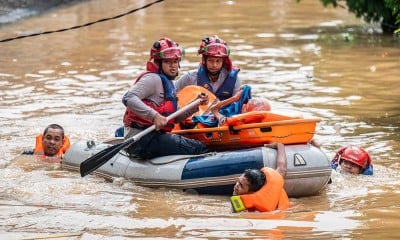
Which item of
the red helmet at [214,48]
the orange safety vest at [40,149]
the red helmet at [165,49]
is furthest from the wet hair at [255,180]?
the orange safety vest at [40,149]

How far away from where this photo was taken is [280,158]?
10.0 meters

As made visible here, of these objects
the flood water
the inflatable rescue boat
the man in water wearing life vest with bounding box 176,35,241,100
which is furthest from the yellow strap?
the man in water wearing life vest with bounding box 176,35,241,100

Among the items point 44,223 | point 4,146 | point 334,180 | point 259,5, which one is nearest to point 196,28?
point 259,5

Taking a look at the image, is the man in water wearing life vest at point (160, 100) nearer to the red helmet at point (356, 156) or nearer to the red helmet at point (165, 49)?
the red helmet at point (165, 49)

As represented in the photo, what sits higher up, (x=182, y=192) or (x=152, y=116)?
(x=152, y=116)

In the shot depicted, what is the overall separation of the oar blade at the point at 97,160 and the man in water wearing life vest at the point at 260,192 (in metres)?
1.57

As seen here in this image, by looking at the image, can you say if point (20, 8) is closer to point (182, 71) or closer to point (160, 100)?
point (182, 71)

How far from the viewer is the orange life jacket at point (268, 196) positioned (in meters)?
9.27

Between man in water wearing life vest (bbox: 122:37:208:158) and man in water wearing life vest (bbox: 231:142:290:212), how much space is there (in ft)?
4.26

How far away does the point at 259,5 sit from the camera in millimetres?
31125

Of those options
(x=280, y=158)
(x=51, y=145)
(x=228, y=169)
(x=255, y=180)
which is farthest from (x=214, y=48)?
(x=51, y=145)

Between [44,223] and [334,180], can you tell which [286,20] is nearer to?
[334,180]

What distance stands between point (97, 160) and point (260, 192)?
2.04m

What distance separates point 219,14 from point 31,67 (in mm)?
10080
